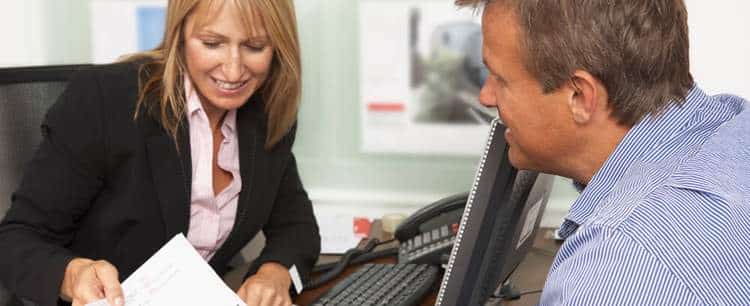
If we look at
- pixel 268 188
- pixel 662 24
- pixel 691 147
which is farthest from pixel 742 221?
pixel 268 188

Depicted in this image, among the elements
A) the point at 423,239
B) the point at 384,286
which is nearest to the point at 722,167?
the point at 384,286

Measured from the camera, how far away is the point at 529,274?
1.78 m

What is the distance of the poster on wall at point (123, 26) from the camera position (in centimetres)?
223

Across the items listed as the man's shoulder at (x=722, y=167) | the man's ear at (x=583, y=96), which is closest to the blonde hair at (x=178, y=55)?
the man's ear at (x=583, y=96)

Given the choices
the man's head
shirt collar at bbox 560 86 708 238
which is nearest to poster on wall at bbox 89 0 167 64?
the man's head

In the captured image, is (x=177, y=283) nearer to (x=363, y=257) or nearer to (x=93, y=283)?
(x=93, y=283)

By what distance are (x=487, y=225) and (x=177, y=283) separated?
0.50 m

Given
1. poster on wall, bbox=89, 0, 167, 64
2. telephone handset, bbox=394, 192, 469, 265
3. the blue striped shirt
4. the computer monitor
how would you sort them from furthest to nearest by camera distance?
poster on wall, bbox=89, 0, 167, 64, telephone handset, bbox=394, 192, 469, 265, the computer monitor, the blue striped shirt

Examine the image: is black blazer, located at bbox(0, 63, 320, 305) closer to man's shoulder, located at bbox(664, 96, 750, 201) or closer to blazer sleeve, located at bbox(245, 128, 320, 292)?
blazer sleeve, located at bbox(245, 128, 320, 292)

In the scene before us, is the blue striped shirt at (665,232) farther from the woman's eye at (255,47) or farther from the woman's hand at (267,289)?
the woman's eye at (255,47)

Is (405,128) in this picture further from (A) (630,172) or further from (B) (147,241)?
(A) (630,172)

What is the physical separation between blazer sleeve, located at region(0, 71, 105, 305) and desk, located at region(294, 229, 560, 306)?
0.46 metres

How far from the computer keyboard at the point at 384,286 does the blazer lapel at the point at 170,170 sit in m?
0.34

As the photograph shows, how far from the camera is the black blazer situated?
157cm
